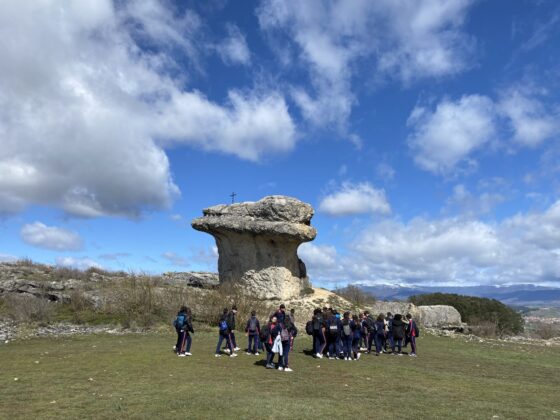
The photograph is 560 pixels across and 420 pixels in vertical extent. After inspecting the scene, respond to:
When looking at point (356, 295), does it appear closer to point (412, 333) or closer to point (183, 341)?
point (412, 333)

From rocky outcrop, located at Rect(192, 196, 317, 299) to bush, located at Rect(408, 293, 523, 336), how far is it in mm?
19747

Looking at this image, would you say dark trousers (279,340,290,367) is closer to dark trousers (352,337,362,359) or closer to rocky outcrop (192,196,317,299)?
dark trousers (352,337,362,359)

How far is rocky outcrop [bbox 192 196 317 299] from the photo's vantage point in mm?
31750

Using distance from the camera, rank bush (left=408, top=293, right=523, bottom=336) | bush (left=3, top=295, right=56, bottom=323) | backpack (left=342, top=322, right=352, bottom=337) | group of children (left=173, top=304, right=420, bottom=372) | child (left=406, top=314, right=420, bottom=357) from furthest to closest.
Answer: bush (left=408, top=293, right=523, bottom=336) → bush (left=3, top=295, right=56, bottom=323) → child (left=406, top=314, right=420, bottom=357) → backpack (left=342, top=322, right=352, bottom=337) → group of children (left=173, top=304, right=420, bottom=372)

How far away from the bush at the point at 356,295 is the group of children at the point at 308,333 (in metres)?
17.9

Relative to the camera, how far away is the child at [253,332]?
17.3 metres

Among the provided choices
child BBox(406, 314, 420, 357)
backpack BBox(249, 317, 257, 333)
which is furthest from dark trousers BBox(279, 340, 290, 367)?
child BBox(406, 314, 420, 357)

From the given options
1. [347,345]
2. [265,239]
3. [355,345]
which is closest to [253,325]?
[347,345]

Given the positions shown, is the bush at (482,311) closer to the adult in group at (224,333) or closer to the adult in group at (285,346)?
the adult in group at (224,333)

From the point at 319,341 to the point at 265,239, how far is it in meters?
14.9

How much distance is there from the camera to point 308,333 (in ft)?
58.5

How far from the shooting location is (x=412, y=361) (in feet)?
58.6

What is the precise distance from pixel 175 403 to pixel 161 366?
183 inches

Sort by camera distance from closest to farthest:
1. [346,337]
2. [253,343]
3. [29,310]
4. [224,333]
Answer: [224,333] < [346,337] < [253,343] < [29,310]
